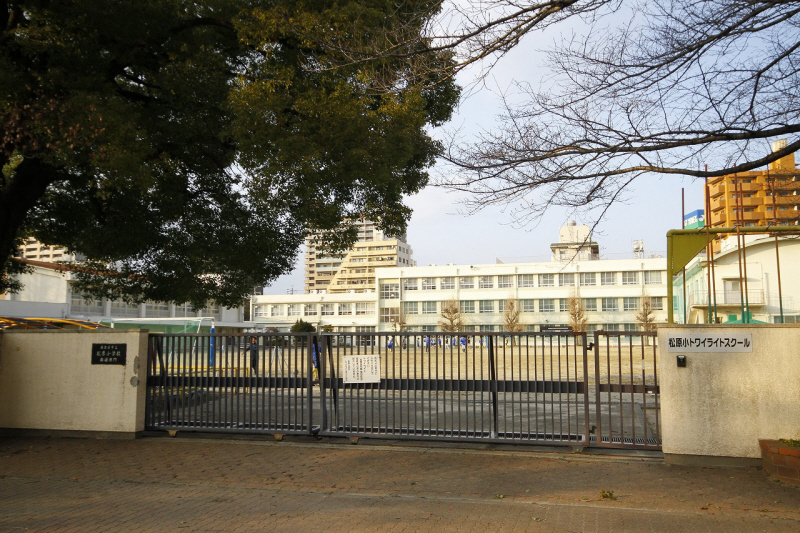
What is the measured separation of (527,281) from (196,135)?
6885cm

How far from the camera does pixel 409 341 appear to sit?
944 cm

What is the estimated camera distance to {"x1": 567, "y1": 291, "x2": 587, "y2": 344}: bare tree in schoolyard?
7081cm

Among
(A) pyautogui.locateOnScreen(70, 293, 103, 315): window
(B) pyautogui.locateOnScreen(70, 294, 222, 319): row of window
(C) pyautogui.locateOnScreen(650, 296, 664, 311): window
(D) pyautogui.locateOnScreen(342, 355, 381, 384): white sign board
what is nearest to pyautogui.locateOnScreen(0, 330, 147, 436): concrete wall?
(D) pyautogui.locateOnScreen(342, 355, 381, 384): white sign board

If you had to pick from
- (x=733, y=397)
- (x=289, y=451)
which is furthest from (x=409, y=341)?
(x=733, y=397)

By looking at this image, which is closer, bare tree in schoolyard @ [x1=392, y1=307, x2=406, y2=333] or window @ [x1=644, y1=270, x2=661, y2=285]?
window @ [x1=644, y1=270, x2=661, y2=285]

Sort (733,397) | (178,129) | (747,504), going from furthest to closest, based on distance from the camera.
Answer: (178,129) < (733,397) < (747,504)

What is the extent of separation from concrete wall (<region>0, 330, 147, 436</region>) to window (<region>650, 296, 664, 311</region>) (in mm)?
68772

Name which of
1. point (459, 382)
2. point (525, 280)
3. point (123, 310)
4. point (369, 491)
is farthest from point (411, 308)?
point (369, 491)

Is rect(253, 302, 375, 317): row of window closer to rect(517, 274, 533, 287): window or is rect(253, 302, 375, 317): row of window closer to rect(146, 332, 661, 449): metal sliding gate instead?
rect(517, 274, 533, 287): window

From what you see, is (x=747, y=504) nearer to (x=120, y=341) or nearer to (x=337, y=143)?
(x=337, y=143)

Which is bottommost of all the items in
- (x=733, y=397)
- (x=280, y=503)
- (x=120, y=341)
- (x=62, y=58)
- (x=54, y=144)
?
(x=280, y=503)

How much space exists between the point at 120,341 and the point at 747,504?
341 inches

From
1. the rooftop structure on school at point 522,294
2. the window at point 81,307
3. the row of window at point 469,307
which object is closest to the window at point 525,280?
the rooftop structure on school at point 522,294

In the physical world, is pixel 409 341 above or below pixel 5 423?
above
